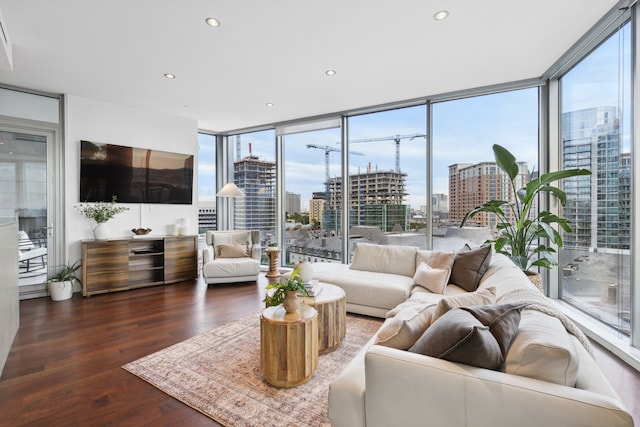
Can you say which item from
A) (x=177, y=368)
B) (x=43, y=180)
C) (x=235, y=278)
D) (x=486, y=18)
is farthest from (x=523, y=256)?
(x=43, y=180)

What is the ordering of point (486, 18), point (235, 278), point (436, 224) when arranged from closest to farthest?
point (486, 18) < point (436, 224) < point (235, 278)

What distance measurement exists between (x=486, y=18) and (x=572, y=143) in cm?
197

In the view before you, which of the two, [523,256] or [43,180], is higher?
[43,180]

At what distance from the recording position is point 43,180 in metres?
4.40

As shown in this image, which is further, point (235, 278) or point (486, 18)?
point (235, 278)

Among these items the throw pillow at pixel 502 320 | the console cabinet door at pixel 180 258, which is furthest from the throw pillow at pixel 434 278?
the console cabinet door at pixel 180 258

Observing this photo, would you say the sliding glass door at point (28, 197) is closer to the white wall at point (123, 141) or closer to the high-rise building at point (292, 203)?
the white wall at point (123, 141)

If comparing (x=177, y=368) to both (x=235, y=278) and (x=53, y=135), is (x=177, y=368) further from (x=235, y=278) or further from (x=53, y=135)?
(x=53, y=135)

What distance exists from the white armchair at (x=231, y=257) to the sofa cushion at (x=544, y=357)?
4354 mm

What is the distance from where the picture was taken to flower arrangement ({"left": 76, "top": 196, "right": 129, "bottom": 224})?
4.61 metres

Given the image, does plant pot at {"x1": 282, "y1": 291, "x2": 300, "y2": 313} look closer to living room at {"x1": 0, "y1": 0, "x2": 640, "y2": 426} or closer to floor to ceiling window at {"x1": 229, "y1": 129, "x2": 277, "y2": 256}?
living room at {"x1": 0, "y1": 0, "x2": 640, "y2": 426}

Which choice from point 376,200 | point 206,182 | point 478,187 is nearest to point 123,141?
point 206,182

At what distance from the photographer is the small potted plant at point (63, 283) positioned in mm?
4165

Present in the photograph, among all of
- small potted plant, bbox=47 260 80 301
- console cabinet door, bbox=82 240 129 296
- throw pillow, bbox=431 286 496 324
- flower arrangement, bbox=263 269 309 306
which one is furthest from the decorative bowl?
throw pillow, bbox=431 286 496 324
